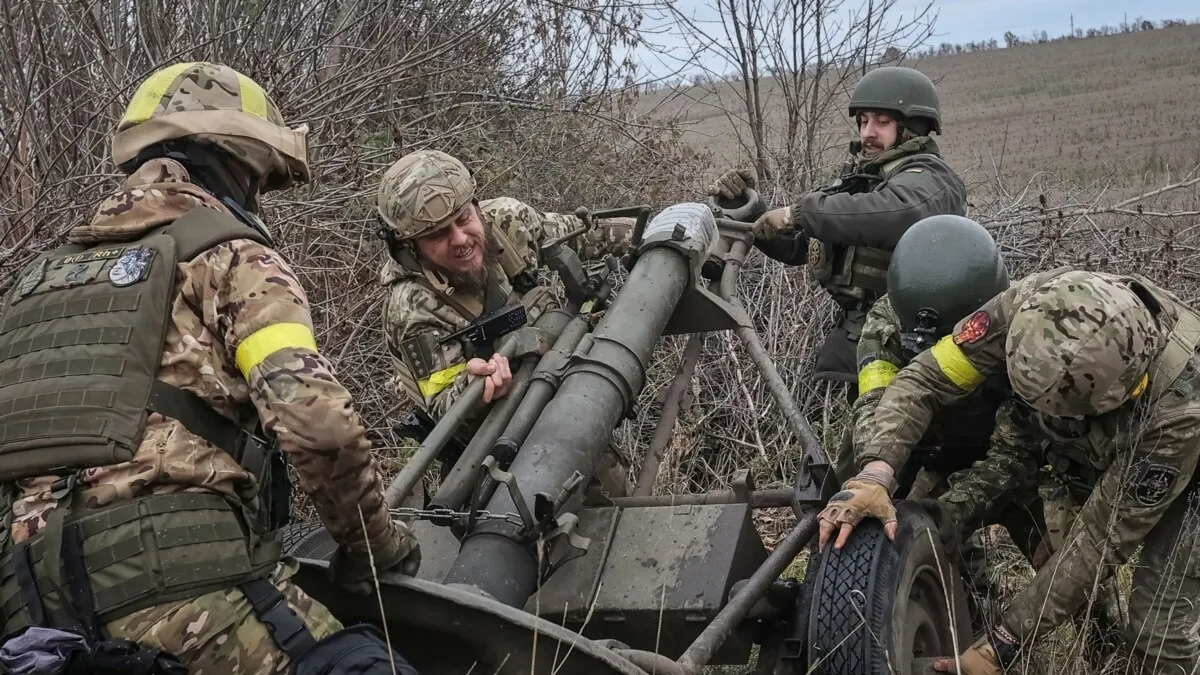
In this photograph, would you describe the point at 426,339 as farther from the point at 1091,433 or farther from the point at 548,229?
the point at 1091,433

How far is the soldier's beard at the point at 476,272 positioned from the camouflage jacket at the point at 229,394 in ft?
5.12

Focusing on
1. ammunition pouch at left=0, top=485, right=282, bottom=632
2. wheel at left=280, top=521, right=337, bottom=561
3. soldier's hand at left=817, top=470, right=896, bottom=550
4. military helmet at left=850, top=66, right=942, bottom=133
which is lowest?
wheel at left=280, top=521, right=337, bottom=561

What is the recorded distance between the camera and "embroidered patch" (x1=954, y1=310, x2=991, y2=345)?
137 inches

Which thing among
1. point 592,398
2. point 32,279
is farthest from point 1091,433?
point 32,279

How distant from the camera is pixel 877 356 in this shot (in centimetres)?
405

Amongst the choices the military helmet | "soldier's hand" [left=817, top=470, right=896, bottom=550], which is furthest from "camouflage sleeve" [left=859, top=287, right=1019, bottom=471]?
the military helmet

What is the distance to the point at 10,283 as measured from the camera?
475 centimetres

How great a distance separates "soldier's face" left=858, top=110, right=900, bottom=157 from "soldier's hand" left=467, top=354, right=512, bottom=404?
1841mm

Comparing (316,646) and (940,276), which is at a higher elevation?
(940,276)

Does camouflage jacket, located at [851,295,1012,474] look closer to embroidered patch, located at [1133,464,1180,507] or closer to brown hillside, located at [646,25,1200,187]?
embroidered patch, located at [1133,464,1180,507]

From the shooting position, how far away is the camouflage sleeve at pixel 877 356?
3.92 metres

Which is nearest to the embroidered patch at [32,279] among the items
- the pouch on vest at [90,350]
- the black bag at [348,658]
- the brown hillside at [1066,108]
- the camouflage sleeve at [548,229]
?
the pouch on vest at [90,350]

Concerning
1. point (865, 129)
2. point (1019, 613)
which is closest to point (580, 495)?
point (1019, 613)

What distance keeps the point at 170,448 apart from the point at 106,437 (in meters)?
0.13
